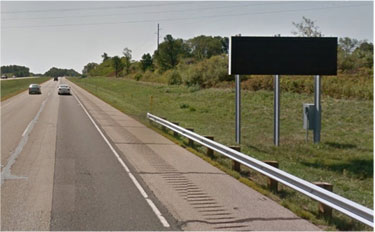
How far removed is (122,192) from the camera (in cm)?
1011

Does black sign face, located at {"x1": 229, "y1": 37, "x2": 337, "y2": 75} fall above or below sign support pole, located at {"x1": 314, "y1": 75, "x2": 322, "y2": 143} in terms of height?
above

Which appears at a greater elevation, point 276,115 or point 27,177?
point 276,115

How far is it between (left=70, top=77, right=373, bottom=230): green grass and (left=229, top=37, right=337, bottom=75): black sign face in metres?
2.78

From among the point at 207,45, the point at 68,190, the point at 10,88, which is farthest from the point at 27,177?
the point at 207,45

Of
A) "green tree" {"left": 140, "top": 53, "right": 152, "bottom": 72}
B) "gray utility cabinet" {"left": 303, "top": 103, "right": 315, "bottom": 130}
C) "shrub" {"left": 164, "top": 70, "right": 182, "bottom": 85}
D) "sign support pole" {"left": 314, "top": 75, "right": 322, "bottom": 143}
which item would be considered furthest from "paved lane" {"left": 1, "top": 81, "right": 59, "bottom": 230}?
"green tree" {"left": 140, "top": 53, "right": 152, "bottom": 72}

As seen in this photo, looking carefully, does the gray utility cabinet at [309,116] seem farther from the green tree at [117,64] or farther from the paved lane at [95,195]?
the green tree at [117,64]

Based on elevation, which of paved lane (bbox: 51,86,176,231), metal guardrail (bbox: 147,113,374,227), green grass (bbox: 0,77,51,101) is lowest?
paved lane (bbox: 51,86,176,231)

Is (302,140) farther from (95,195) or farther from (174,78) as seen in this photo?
(174,78)

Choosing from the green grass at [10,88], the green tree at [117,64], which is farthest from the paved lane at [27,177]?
the green tree at [117,64]

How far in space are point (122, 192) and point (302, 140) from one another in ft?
40.6

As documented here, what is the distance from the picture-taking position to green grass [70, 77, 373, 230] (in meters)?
11.3

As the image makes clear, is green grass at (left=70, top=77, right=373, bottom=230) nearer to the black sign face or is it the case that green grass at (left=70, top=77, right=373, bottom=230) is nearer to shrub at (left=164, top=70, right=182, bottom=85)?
the black sign face

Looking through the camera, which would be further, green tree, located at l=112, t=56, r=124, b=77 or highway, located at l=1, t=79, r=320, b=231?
green tree, located at l=112, t=56, r=124, b=77

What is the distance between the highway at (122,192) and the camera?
26.0 feet
